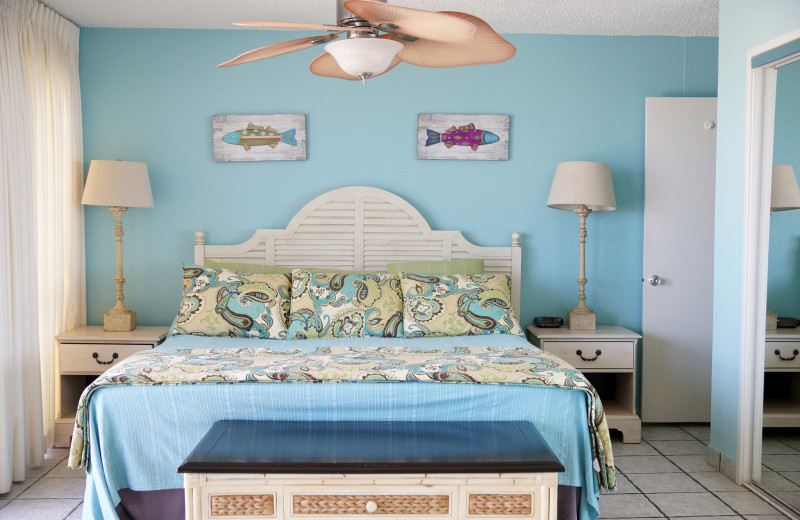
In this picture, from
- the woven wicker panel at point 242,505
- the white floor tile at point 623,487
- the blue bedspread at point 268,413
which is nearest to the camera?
the woven wicker panel at point 242,505

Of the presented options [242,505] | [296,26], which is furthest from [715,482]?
[296,26]

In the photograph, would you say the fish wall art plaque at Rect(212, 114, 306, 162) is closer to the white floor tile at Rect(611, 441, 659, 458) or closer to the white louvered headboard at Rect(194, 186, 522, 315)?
the white louvered headboard at Rect(194, 186, 522, 315)

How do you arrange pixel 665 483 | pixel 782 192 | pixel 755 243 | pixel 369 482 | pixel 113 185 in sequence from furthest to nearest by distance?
pixel 113 185 → pixel 665 483 → pixel 755 243 → pixel 782 192 → pixel 369 482

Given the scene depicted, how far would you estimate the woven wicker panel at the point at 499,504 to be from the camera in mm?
2000

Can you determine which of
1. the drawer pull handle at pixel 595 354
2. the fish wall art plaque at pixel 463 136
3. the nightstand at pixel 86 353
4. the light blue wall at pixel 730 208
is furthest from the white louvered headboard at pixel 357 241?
the light blue wall at pixel 730 208

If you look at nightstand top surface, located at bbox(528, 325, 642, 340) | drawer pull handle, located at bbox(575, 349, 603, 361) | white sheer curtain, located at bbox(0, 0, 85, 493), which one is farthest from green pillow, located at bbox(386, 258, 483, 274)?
white sheer curtain, located at bbox(0, 0, 85, 493)

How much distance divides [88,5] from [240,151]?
3.66 ft

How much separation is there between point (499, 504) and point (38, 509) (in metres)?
2.03

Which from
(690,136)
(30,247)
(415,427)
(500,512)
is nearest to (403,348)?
(415,427)

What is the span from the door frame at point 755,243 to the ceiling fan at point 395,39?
5.11ft

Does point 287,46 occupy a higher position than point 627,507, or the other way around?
point 287,46

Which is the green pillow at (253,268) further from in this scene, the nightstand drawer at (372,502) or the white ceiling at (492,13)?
the nightstand drawer at (372,502)

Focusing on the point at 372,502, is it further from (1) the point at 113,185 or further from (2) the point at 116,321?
(1) the point at 113,185

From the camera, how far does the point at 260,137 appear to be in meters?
3.99
